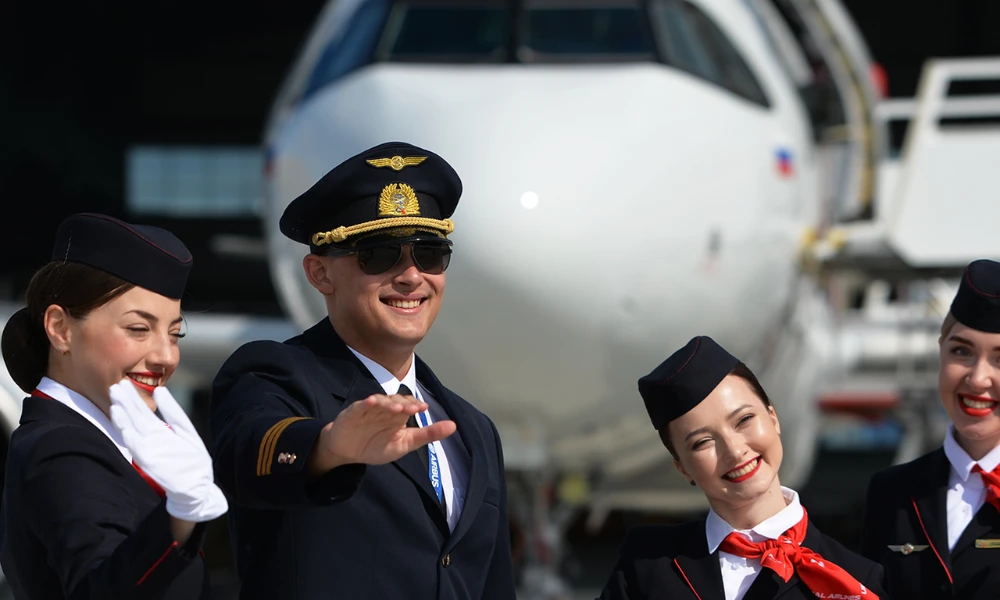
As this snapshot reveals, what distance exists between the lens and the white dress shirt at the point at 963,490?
2758 millimetres

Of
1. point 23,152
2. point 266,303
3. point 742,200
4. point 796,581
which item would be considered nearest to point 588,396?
point 742,200

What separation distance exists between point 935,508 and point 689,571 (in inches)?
26.6

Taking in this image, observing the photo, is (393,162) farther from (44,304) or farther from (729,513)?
(729,513)

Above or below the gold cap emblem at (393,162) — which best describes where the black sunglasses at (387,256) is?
below

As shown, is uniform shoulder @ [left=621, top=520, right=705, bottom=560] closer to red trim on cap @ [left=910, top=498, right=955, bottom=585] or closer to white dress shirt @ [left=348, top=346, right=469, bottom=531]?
white dress shirt @ [left=348, top=346, right=469, bottom=531]

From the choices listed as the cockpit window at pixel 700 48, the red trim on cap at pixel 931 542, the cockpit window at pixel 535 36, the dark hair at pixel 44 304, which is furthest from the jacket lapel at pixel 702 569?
the cockpit window at pixel 700 48

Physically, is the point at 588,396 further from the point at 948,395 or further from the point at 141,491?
the point at 141,491

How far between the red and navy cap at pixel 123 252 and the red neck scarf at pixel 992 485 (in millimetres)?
1649

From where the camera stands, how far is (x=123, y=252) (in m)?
2.06

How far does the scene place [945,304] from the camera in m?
11.2

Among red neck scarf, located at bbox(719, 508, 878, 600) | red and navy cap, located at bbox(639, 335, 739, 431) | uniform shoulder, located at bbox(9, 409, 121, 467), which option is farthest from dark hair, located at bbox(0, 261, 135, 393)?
red neck scarf, located at bbox(719, 508, 878, 600)

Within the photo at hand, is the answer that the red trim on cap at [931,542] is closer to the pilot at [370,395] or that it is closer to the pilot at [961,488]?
the pilot at [961,488]

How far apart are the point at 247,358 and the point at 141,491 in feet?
0.90

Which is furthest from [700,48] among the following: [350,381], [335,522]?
[335,522]
